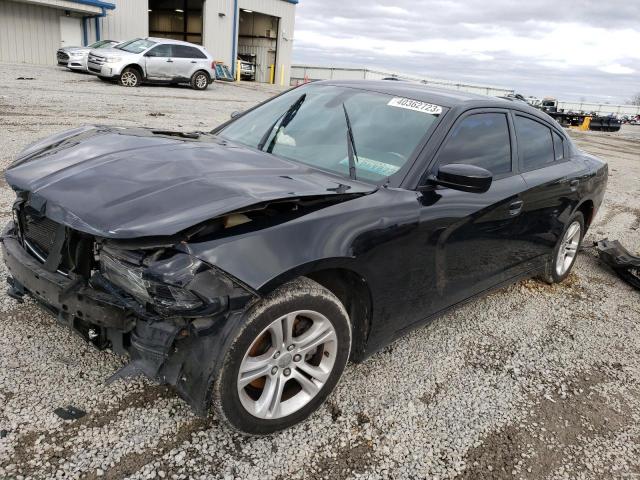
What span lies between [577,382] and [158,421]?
97.7 inches

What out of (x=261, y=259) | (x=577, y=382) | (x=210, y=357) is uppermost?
(x=261, y=259)

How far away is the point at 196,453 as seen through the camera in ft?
7.14

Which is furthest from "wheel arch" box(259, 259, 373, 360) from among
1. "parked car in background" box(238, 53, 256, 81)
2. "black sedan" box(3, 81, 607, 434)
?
"parked car in background" box(238, 53, 256, 81)

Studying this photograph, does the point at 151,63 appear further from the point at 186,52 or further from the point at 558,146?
the point at 558,146

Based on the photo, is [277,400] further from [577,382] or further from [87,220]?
[577,382]

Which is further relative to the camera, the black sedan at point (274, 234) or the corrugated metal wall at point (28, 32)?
the corrugated metal wall at point (28, 32)

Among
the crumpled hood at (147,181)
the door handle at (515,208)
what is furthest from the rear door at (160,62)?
the door handle at (515,208)

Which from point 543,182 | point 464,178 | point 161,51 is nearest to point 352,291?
point 464,178

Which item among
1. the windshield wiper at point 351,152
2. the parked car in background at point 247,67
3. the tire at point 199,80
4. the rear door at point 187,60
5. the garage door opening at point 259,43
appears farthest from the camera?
→ the garage door opening at point 259,43

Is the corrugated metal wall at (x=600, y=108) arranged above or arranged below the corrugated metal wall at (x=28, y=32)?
below

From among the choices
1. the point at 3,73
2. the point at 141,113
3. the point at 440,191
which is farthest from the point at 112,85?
the point at 440,191

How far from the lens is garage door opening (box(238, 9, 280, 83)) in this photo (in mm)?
34562

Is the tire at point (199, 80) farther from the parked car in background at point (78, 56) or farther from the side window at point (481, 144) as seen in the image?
the side window at point (481, 144)

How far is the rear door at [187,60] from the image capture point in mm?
17812
